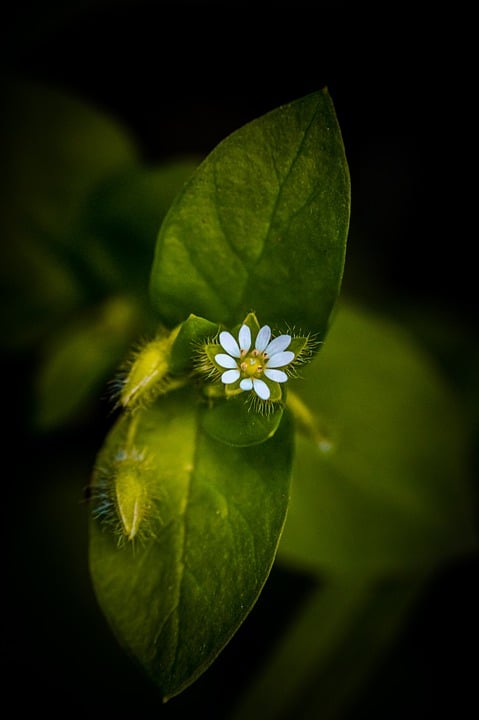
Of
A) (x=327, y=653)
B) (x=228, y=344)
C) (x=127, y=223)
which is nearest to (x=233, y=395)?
(x=228, y=344)

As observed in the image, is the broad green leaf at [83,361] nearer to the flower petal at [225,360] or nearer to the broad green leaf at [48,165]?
the broad green leaf at [48,165]

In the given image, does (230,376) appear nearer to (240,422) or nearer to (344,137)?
(240,422)

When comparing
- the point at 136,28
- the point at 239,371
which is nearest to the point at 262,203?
the point at 239,371

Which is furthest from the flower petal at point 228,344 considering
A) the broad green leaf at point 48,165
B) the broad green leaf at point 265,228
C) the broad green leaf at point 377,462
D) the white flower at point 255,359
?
the broad green leaf at point 48,165

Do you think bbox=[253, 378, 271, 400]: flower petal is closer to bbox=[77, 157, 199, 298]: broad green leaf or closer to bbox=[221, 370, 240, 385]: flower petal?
bbox=[221, 370, 240, 385]: flower petal

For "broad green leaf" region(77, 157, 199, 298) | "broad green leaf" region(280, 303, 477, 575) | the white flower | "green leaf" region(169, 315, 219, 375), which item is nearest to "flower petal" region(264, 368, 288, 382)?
the white flower

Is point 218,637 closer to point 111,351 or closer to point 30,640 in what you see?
point 111,351

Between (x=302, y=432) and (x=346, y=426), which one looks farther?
(x=346, y=426)
